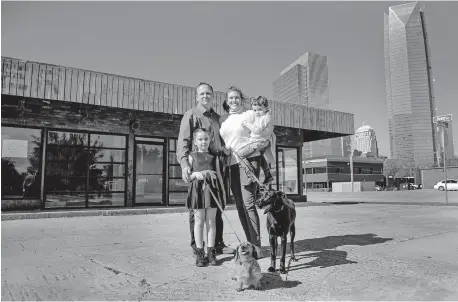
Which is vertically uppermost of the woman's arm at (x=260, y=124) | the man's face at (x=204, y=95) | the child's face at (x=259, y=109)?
the man's face at (x=204, y=95)

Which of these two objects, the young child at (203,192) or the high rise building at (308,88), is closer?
the young child at (203,192)

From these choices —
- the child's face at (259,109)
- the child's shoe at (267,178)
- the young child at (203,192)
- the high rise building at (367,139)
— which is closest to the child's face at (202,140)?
the young child at (203,192)

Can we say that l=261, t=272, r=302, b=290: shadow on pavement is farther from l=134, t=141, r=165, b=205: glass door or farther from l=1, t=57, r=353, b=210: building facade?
l=134, t=141, r=165, b=205: glass door

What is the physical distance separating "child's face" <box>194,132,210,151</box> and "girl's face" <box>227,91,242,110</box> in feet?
1.67

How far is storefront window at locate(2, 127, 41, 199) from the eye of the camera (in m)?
9.85

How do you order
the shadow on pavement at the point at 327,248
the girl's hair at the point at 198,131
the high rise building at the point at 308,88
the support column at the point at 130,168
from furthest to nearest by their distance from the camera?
the high rise building at the point at 308,88, the support column at the point at 130,168, the girl's hair at the point at 198,131, the shadow on pavement at the point at 327,248

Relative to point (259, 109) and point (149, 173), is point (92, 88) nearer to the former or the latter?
point (149, 173)

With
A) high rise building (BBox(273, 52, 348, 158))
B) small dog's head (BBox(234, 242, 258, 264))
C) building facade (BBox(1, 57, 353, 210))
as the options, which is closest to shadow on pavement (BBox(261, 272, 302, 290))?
small dog's head (BBox(234, 242, 258, 264))

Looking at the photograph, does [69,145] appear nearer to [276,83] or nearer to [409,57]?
[276,83]

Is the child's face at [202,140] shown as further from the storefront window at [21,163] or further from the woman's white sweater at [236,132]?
the storefront window at [21,163]

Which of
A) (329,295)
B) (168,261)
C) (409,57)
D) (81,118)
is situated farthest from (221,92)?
(409,57)

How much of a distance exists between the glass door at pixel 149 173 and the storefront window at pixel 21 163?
10.2 ft

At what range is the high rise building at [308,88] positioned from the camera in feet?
441

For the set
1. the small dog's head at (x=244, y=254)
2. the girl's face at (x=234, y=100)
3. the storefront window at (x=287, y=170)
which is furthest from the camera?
the storefront window at (x=287, y=170)
